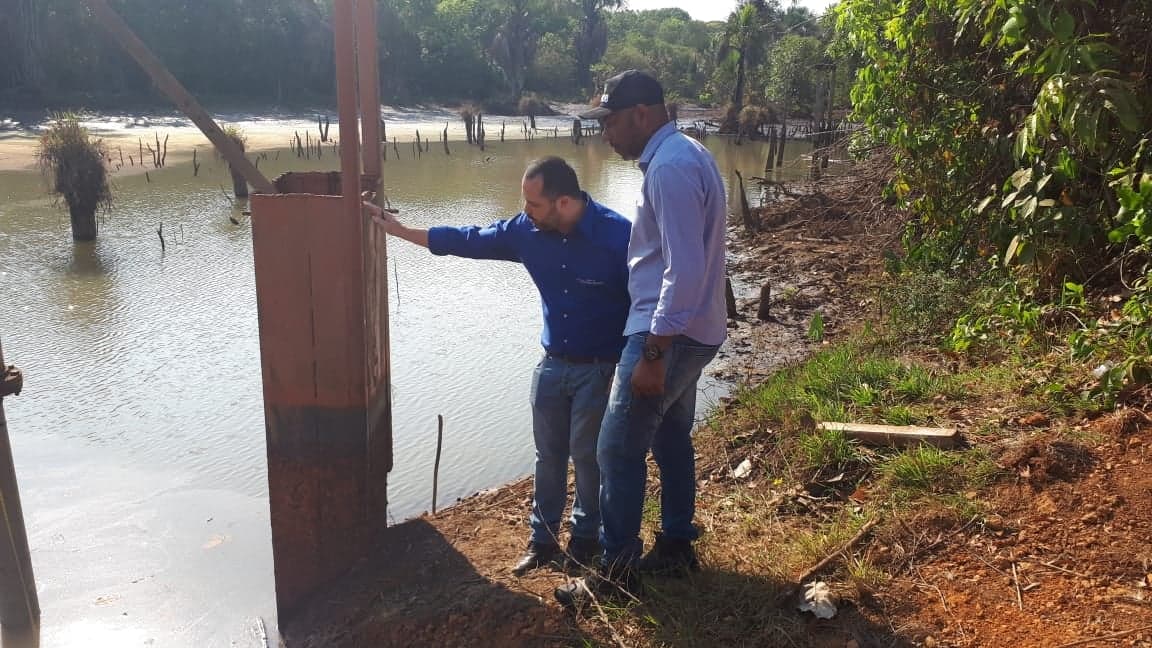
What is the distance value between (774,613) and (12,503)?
302cm

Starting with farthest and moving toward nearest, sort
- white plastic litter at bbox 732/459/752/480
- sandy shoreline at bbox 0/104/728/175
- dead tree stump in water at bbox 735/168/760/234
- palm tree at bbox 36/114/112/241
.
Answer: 1. sandy shoreline at bbox 0/104/728/175
2. dead tree stump in water at bbox 735/168/760/234
3. palm tree at bbox 36/114/112/241
4. white plastic litter at bbox 732/459/752/480

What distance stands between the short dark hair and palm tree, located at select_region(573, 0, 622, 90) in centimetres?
6754

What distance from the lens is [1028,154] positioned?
4.84 metres

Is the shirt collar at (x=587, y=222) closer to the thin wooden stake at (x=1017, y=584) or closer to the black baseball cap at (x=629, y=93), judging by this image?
the black baseball cap at (x=629, y=93)

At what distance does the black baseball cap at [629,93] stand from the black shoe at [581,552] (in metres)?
1.63

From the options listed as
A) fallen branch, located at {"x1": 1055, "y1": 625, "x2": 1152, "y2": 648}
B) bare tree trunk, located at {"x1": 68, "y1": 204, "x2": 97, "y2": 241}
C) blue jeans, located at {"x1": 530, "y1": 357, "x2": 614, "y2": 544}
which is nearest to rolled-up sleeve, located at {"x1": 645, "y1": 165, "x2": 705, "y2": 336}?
blue jeans, located at {"x1": 530, "y1": 357, "x2": 614, "y2": 544}

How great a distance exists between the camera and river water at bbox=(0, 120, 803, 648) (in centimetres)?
475

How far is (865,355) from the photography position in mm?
6234

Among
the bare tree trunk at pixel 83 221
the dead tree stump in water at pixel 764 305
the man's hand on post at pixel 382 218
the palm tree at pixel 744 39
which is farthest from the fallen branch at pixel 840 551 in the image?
the palm tree at pixel 744 39

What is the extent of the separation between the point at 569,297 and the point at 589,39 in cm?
6954

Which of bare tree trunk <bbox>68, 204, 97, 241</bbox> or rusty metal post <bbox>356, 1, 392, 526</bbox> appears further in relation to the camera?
bare tree trunk <bbox>68, 204, 97, 241</bbox>

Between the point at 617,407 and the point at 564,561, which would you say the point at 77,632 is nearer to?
the point at 564,561

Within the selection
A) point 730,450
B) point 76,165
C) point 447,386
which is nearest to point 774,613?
point 730,450

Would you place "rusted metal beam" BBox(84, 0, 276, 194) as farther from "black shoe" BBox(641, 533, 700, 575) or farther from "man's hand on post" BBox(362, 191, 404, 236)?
"black shoe" BBox(641, 533, 700, 575)
